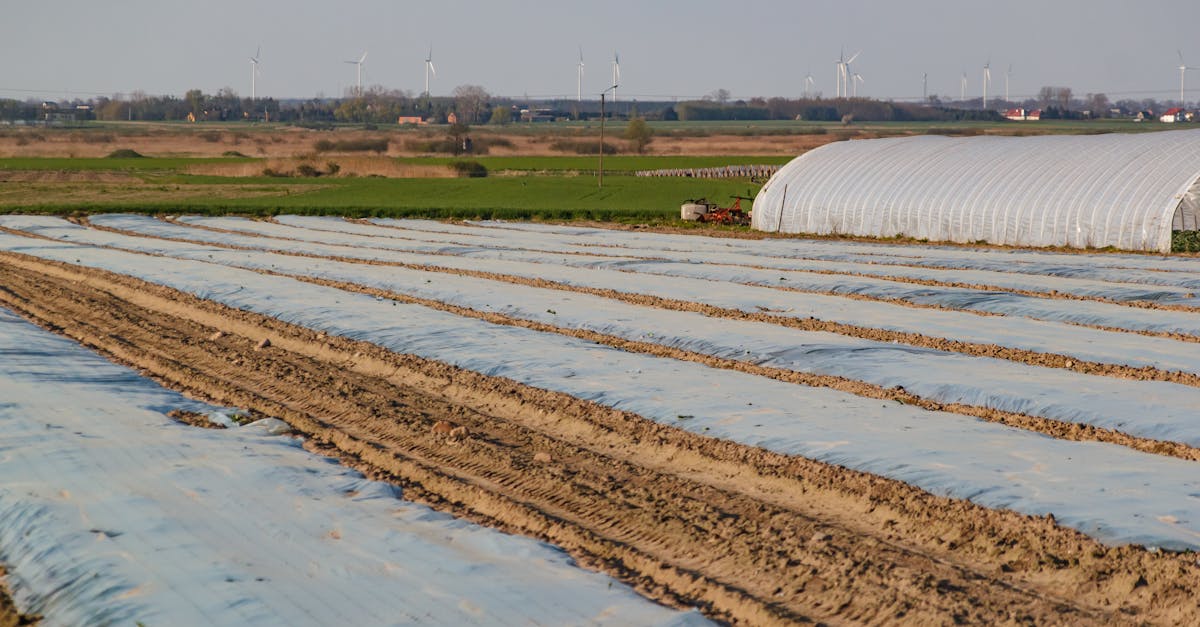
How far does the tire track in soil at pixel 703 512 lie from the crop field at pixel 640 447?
3cm

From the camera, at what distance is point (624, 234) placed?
127ft

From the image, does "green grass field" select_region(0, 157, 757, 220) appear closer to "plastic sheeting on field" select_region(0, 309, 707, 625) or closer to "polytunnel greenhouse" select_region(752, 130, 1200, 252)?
"polytunnel greenhouse" select_region(752, 130, 1200, 252)

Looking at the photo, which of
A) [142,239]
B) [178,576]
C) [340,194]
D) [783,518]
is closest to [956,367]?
[783,518]

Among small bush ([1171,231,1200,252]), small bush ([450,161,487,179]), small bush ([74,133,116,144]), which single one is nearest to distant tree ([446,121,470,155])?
small bush ([450,161,487,179])

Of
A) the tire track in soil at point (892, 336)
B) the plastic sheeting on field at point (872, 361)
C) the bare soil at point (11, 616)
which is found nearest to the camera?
the bare soil at point (11, 616)

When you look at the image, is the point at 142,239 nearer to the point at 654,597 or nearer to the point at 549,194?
the point at 549,194

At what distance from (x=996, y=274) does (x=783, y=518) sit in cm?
1729

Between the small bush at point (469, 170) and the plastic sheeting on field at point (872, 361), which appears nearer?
the plastic sheeting on field at point (872, 361)

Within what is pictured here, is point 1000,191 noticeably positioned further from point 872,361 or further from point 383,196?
point 383,196

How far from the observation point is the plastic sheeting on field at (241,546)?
23.5 feet

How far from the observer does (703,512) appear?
9.17 m

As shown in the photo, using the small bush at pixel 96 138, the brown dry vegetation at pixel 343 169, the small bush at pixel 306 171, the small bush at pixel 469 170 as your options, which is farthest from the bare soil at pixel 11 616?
the small bush at pixel 96 138

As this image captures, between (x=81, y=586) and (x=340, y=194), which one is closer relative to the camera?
(x=81, y=586)

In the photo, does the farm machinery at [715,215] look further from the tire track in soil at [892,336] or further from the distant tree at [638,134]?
the distant tree at [638,134]
